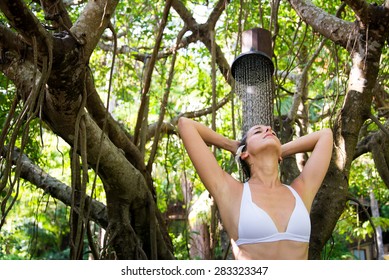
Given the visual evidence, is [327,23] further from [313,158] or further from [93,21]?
[93,21]

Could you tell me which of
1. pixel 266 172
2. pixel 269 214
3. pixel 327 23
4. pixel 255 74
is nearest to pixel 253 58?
pixel 255 74

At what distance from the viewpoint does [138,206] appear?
123 inches

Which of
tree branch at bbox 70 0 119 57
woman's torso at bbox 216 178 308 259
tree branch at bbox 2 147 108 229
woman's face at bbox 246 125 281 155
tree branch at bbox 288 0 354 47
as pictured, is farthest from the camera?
tree branch at bbox 2 147 108 229

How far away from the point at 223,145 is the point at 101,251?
120 cm

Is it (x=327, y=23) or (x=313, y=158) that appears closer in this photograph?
(x=313, y=158)

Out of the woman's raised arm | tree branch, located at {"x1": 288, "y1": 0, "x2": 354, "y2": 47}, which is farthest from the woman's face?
tree branch, located at {"x1": 288, "y1": 0, "x2": 354, "y2": 47}

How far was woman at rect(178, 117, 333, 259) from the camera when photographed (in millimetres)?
1854

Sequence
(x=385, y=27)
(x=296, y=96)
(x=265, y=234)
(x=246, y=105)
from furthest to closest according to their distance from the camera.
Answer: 1. (x=296, y=96)
2. (x=385, y=27)
3. (x=246, y=105)
4. (x=265, y=234)

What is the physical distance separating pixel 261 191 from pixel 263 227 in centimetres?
17

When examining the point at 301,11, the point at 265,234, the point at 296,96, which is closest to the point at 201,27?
the point at 296,96

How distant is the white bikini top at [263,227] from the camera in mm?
1848

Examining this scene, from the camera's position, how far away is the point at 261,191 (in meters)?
1.98

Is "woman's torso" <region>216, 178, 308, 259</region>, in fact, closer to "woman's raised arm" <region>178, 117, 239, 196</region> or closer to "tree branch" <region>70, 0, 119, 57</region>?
"woman's raised arm" <region>178, 117, 239, 196</region>

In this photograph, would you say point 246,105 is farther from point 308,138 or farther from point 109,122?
point 109,122
